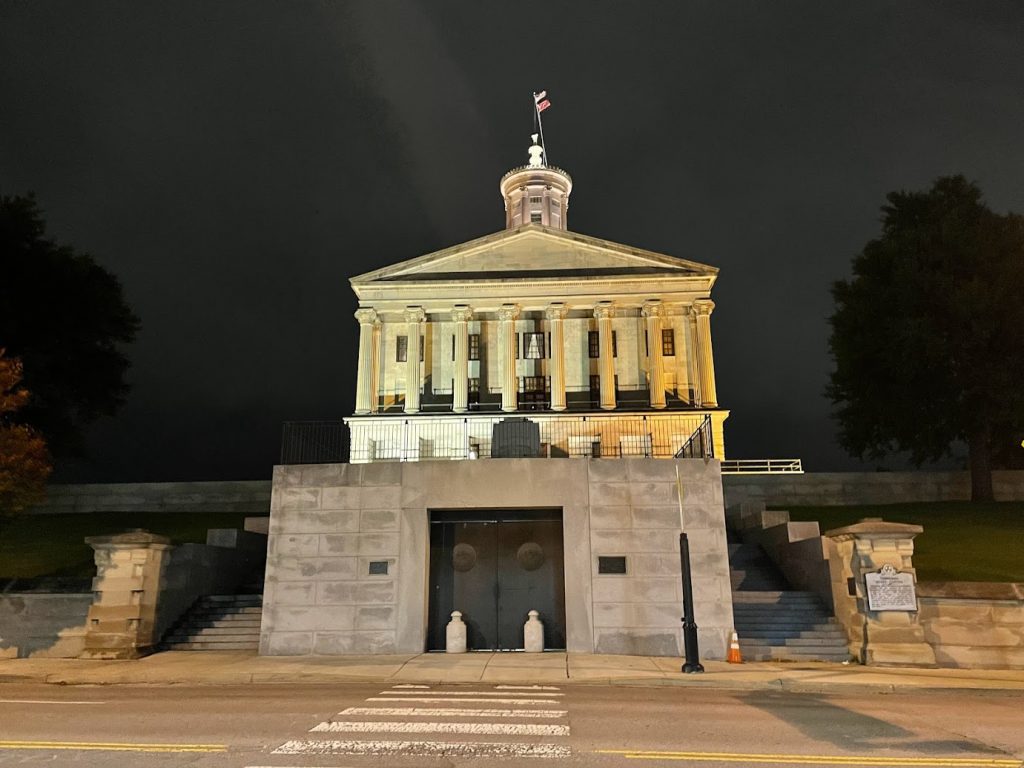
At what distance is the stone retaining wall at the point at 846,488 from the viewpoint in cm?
3444

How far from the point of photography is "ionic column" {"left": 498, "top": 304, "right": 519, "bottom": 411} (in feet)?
176

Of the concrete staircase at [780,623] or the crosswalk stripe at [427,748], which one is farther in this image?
the concrete staircase at [780,623]

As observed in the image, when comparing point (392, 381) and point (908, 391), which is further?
point (392, 381)

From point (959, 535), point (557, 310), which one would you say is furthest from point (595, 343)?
point (959, 535)

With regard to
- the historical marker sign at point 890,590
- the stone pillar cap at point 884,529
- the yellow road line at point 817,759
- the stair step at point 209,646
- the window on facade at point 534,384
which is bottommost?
the yellow road line at point 817,759

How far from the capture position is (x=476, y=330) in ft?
190

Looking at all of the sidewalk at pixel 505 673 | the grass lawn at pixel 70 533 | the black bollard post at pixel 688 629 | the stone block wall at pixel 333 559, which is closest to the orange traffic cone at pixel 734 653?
the sidewalk at pixel 505 673

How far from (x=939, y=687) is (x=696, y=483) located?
6342 millimetres

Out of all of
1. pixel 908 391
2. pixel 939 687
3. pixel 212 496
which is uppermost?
pixel 908 391

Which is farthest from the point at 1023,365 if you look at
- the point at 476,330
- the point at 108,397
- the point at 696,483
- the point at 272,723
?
the point at 108,397

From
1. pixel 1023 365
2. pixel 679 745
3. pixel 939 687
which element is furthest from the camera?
pixel 1023 365

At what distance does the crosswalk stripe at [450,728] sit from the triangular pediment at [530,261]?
4786 cm

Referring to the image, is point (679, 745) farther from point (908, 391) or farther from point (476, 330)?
point (476, 330)

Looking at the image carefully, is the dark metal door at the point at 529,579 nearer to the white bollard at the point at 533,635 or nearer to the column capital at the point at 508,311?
the white bollard at the point at 533,635
